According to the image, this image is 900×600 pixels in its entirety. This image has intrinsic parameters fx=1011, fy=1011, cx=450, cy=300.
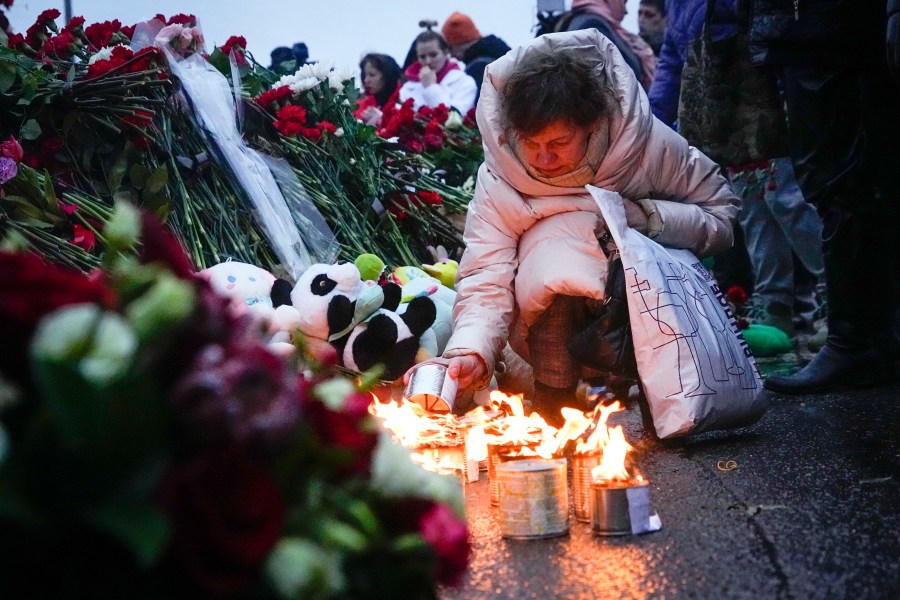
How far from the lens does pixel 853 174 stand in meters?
3.69

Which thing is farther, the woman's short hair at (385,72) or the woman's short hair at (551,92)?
the woman's short hair at (385,72)

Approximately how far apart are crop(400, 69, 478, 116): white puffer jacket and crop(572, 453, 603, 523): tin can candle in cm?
534

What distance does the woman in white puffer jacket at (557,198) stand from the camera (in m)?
3.18

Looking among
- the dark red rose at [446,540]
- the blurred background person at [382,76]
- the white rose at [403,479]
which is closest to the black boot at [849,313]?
the white rose at [403,479]

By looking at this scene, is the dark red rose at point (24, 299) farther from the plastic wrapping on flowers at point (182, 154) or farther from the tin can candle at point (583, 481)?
the plastic wrapping on flowers at point (182, 154)

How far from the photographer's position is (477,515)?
8.28ft

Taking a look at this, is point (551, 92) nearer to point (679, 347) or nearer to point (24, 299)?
point (679, 347)

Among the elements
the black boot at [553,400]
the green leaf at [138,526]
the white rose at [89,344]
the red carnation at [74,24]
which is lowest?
the black boot at [553,400]

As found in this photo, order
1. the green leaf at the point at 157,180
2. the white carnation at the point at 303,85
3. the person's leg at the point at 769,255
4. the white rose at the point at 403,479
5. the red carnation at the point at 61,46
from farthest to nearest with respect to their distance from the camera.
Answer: the person's leg at the point at 769,255 → the white carnation at the point at 303,85 → the red carnation at the point at 61,46 → the green leaf at the point at 157,180 → the white rose at the point at 403,479

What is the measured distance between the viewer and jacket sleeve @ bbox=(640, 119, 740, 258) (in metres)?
3.34

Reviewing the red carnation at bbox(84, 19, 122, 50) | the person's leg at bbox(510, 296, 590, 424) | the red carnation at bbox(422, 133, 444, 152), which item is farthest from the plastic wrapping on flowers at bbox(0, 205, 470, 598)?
the red carnation at bbox(422, 133, 444, 152)

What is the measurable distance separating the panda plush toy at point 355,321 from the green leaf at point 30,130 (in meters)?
1.37

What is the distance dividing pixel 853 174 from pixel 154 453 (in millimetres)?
3243

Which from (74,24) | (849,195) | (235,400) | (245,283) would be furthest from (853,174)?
(74,24)
